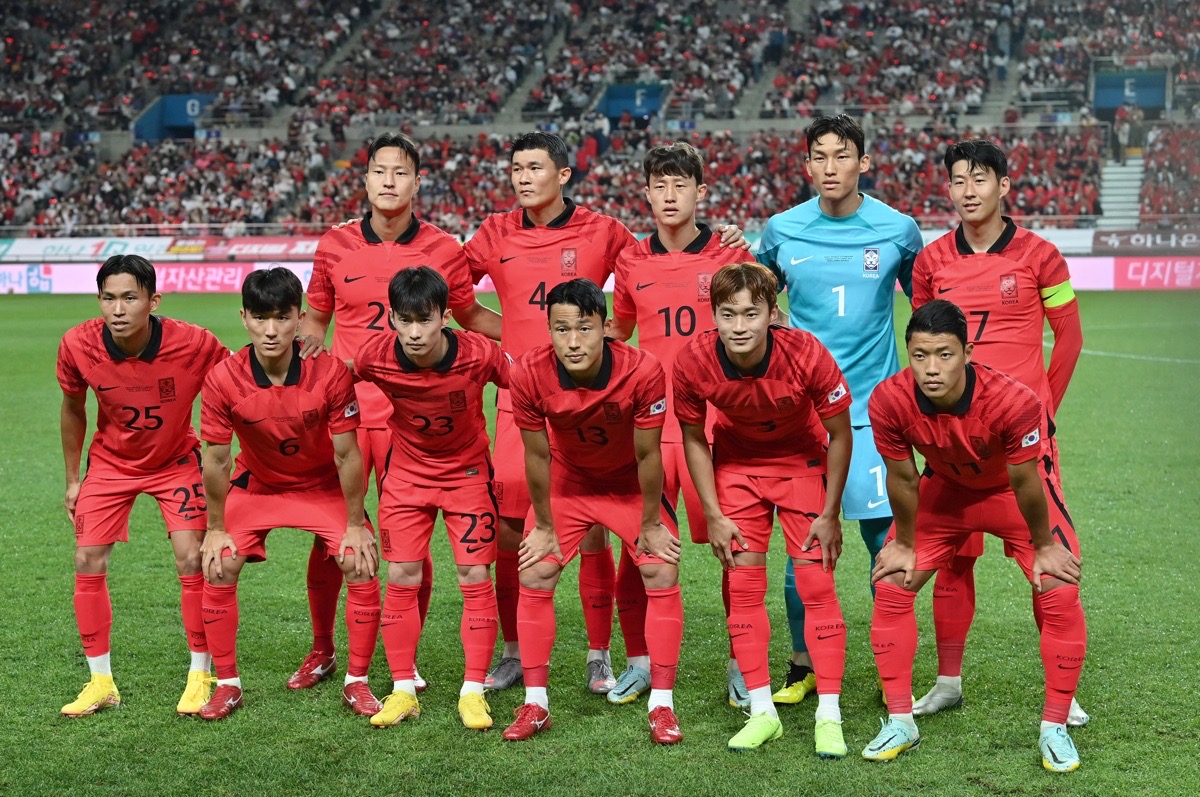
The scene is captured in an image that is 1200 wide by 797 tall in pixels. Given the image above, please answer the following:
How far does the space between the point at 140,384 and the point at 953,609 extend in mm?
3734

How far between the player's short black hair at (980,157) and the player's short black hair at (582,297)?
5.35ft

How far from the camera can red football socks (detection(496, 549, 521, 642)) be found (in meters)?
5.78

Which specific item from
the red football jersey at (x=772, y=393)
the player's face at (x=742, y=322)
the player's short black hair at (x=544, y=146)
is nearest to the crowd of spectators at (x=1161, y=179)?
the player's short black hair at (x=544, y=146)

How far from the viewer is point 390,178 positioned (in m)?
5.54

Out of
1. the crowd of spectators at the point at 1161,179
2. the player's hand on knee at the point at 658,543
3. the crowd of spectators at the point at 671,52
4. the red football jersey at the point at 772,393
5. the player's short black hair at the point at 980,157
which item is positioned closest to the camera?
the red football jersey at the point at 772,393

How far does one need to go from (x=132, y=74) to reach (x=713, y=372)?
130ft

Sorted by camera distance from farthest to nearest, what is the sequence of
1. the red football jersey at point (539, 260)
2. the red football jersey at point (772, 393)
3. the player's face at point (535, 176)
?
the red football jersey at point (539, 260), the player's face at point (535, 176), the red football jersey at point (772, 393)

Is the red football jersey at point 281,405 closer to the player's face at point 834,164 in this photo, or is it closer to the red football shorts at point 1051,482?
the player's face at point 834,164

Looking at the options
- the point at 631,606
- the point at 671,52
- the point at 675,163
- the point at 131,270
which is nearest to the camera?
the point at 131,270

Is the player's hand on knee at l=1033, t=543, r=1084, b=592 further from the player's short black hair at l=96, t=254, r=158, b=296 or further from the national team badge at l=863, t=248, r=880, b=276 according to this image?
the player's short black hair at l=96, t=254, r=158, b=296

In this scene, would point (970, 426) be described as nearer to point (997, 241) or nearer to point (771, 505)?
point (771, 505)

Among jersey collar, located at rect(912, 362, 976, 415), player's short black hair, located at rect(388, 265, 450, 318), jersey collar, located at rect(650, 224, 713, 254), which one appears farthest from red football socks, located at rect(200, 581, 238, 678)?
jersey collar, located at rect(912, 362, 976, 415)

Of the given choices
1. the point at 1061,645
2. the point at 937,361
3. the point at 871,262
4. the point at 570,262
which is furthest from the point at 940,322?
the point at 570,262

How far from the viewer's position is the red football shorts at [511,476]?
5.55 meters
